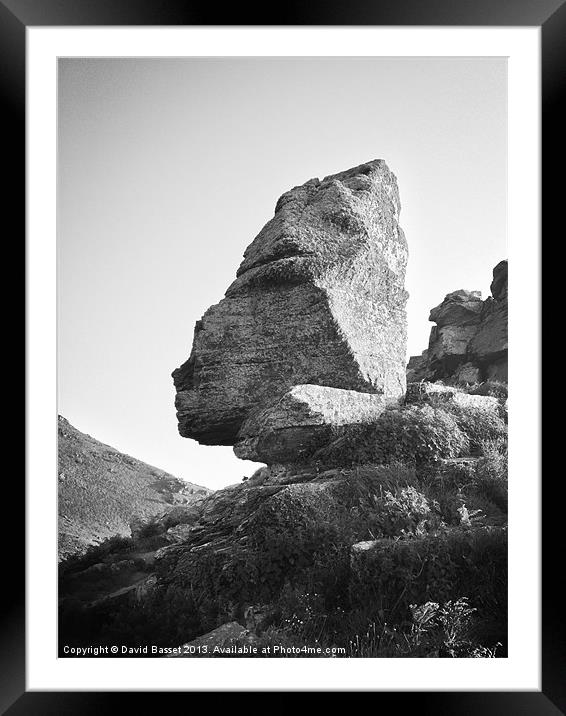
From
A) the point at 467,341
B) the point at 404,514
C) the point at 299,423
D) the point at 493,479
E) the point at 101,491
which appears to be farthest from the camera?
the point at 467,341

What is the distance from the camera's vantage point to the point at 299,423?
9.57 metres

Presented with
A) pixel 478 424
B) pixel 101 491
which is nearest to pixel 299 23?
pixel 478 424

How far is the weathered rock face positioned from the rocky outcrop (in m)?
3.12

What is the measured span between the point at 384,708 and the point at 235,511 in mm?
3115

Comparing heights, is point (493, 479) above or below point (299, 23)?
below

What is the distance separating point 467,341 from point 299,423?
286 inches

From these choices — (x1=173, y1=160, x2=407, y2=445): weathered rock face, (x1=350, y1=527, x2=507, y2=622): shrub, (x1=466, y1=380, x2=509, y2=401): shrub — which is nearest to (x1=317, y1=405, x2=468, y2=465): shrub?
(x1=173, y1=160, x2=407, y2=445): weathered rock face

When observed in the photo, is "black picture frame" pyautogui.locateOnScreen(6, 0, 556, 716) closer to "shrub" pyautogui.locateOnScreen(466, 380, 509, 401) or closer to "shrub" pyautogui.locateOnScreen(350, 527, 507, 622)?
"shrub" pyautogui.locateOnScreen(350, 527, 507, 622)

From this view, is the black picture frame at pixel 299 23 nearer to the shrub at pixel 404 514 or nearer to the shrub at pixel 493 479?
the shrub at pixel 493 479

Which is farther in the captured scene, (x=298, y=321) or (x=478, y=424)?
(x=298, y=321)

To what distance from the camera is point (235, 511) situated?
9.10m

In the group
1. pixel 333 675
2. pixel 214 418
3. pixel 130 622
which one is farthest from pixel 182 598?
pixel 214 418

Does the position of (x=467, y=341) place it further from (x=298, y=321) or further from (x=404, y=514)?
(x=404, y=514)
